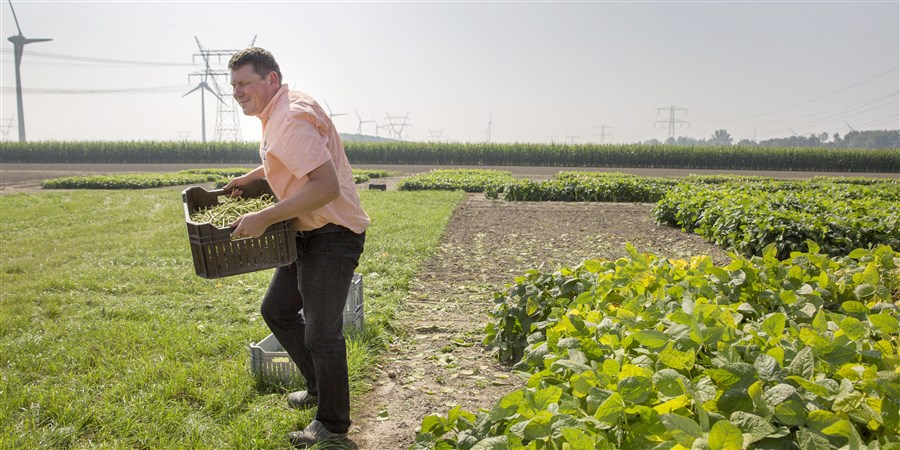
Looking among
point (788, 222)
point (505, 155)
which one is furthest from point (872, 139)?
point (788, 222)

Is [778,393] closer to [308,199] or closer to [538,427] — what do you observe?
[538,427]

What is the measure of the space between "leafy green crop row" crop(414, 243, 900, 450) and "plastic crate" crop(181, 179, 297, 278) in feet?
3.45

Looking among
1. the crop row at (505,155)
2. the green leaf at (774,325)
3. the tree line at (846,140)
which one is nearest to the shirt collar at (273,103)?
the green leaf at (774,325)

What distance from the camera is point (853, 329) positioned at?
2.06 meters

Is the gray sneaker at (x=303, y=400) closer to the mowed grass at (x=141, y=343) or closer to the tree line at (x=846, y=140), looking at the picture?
the mowed grass at (x=141, y=343)

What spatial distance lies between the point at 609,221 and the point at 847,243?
4986 mm

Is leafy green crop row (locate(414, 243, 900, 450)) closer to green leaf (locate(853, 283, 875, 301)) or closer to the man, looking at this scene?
green leaf (locate(853, 283, 875, 301))

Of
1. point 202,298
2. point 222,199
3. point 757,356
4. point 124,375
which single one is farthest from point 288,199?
point 202,298

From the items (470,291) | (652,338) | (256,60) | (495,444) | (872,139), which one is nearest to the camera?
(495,444)

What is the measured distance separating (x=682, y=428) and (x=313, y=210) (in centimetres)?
166

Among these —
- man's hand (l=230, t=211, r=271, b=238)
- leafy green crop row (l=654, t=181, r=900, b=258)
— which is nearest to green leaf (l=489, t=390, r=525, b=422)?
man's hand (l=230, t=211, r=271, b=238)

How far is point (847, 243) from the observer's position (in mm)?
7160

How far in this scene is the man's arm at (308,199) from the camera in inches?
97.3

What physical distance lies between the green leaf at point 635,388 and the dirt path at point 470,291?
64.6 inches
